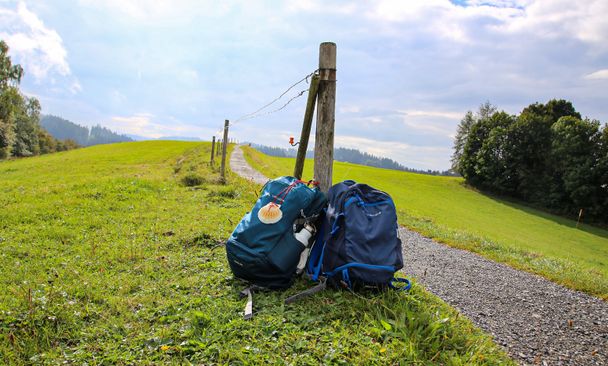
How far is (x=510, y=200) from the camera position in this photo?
43.8 meters

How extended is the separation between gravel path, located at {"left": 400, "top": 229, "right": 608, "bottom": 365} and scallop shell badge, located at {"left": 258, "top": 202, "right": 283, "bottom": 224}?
2.86 m

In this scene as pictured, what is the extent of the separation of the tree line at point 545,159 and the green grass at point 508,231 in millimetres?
2539

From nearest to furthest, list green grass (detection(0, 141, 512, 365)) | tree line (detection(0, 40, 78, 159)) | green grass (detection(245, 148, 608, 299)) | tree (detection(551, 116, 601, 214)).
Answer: green grass (detection(0, 141, 512, 365)) → green grass (detection(245, 148, 608, 299)) → tree (detection(551, 116, 601, 214)) → tree line (detection(0, 40, 78, 159))

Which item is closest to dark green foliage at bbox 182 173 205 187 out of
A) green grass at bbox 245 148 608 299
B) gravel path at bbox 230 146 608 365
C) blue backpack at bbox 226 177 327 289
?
green grass at bbox 245 148 608 299

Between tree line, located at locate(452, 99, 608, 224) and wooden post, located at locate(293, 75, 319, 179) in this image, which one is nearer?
wooden post, located at locate(293, 75, 319, 179)

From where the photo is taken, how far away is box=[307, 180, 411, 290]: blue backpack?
12.8ft

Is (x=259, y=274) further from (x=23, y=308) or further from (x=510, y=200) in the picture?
(x=510, y=200)

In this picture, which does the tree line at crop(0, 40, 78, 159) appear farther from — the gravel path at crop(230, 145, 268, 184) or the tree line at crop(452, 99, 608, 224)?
the tree line at crop(452, 99, 608, 224)

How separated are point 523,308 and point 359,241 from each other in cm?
313

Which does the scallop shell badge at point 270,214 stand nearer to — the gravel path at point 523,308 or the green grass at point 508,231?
the gravel path at point 523,308

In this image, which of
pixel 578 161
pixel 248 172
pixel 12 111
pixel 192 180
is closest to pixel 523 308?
pixel 192 180

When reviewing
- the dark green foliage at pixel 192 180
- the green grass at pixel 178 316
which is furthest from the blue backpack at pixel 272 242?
the dark green foliage at pixel 192 180

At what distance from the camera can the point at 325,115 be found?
5047mm

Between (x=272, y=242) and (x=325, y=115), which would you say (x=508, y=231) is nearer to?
(x=325, y=115)
